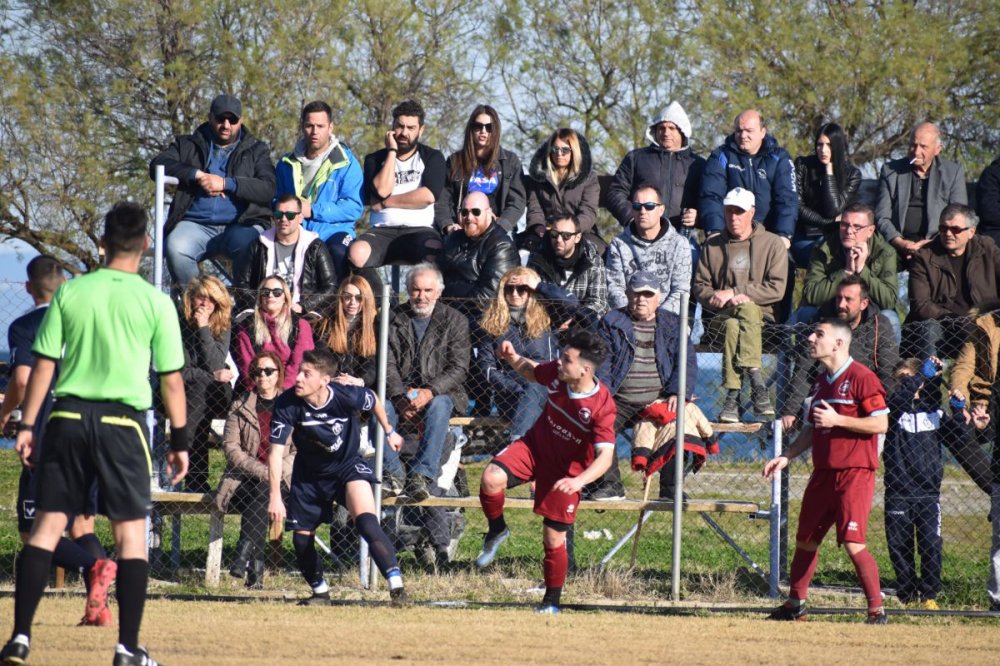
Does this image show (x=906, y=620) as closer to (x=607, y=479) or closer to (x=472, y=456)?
(x=607, y=479)

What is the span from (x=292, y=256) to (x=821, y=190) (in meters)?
4.68

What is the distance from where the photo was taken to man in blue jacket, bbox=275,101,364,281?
11281 millimetres

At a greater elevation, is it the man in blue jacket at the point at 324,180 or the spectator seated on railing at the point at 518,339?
the man in blue jacket at the point at 324,180

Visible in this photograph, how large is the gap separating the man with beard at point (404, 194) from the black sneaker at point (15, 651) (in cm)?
550

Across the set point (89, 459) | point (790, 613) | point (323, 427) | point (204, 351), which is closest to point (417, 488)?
point (323, 427)

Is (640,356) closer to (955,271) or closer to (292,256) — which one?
(955,271)

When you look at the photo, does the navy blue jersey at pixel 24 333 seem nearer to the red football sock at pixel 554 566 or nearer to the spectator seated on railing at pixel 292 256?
the spectator seated on railing at pixel 292 256

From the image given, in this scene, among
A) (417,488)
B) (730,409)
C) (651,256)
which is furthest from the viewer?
(651,256)

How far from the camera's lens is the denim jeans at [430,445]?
9.78 meters

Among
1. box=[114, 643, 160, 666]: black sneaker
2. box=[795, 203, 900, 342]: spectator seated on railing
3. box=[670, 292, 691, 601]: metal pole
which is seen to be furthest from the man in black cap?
box=[114, 643, 160, 666]: black sneaker

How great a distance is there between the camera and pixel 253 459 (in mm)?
9758

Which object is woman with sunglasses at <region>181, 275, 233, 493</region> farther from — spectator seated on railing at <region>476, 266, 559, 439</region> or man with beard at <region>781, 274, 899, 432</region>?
man with beard at <region>781, 274, 899, 432</region>

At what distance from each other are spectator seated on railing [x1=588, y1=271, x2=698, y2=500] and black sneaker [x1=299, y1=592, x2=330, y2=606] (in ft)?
7.69

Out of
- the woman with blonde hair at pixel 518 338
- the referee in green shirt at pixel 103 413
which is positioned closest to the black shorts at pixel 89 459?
the referee in green shirt at pixel 103 413
